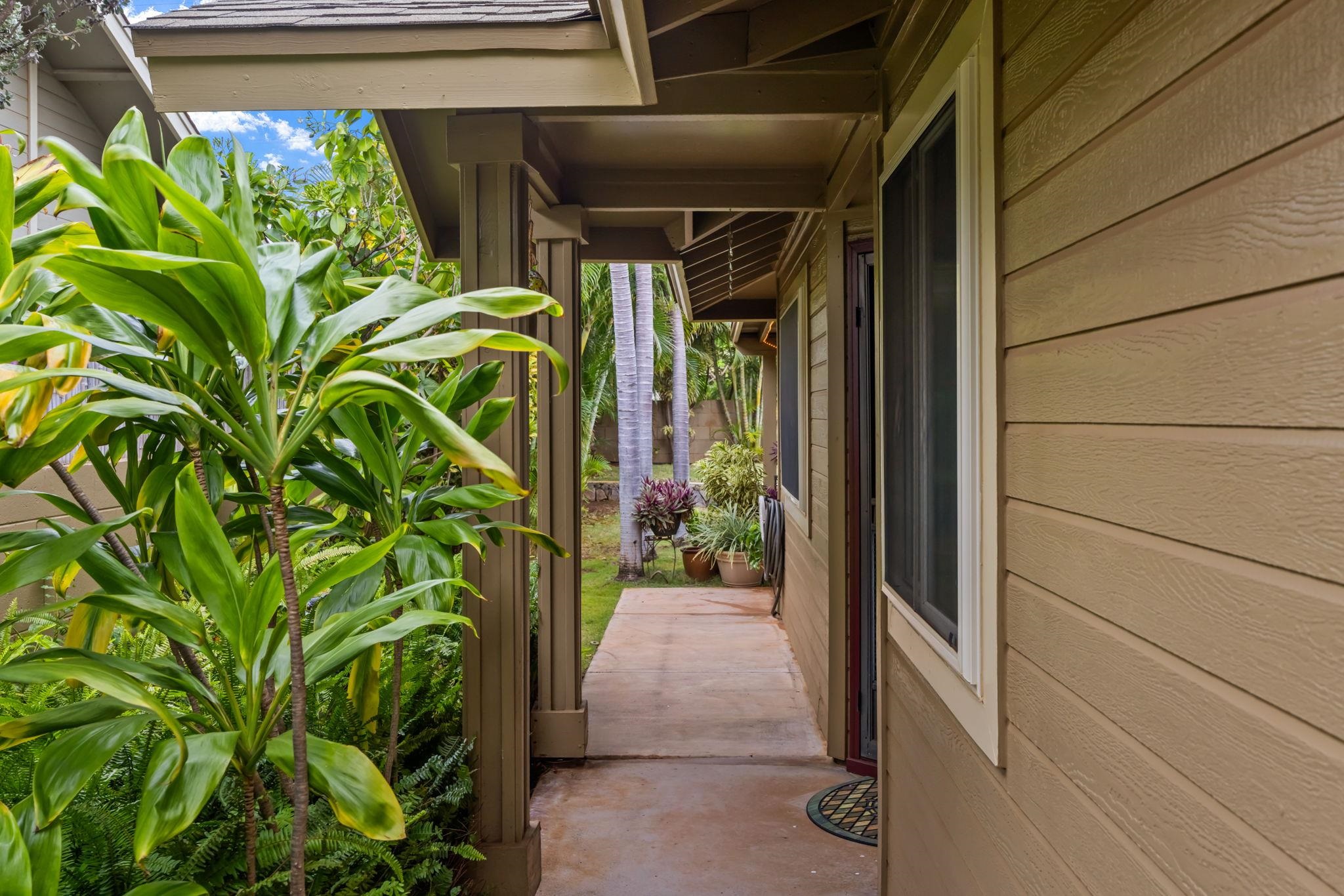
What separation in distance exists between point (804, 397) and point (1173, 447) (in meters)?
3.93

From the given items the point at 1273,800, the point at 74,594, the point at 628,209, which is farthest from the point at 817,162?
the point at 74,594

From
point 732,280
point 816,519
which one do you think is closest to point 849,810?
point 816,519

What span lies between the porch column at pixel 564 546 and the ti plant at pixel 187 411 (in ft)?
6.96

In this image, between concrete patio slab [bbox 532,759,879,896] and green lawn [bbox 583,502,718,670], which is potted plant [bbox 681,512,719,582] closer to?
green lawn [bbox 583,502,718,670]

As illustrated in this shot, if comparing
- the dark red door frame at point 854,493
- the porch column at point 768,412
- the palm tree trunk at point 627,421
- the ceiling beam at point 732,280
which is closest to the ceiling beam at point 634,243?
the ceiling beam at point 732,280

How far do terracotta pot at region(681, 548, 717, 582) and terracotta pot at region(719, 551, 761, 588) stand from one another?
0.91 feet

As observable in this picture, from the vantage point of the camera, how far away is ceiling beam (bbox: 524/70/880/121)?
8.38ft

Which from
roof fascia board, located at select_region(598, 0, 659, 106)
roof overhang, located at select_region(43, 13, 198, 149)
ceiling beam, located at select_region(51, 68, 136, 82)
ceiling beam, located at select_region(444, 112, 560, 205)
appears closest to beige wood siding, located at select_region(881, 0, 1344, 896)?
roof fascia board, located at select_region(598, 0, 659, 106)

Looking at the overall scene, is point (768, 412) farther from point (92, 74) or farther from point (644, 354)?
point (92, 74)

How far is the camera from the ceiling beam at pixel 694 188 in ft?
11.9

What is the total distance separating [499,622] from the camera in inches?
104

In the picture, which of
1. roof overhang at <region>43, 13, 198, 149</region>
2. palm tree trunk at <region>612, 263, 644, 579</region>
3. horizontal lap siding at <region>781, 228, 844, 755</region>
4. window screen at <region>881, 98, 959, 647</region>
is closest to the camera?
window screen at <region>881, 98, 959, 647</region>

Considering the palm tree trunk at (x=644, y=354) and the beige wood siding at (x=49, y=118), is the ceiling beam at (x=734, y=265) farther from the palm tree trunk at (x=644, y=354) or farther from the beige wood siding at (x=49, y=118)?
the beige wood siding at (x=49, y=118)

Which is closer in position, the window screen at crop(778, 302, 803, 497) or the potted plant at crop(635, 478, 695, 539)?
the window screen at crop(778, 302, 803, 497)
